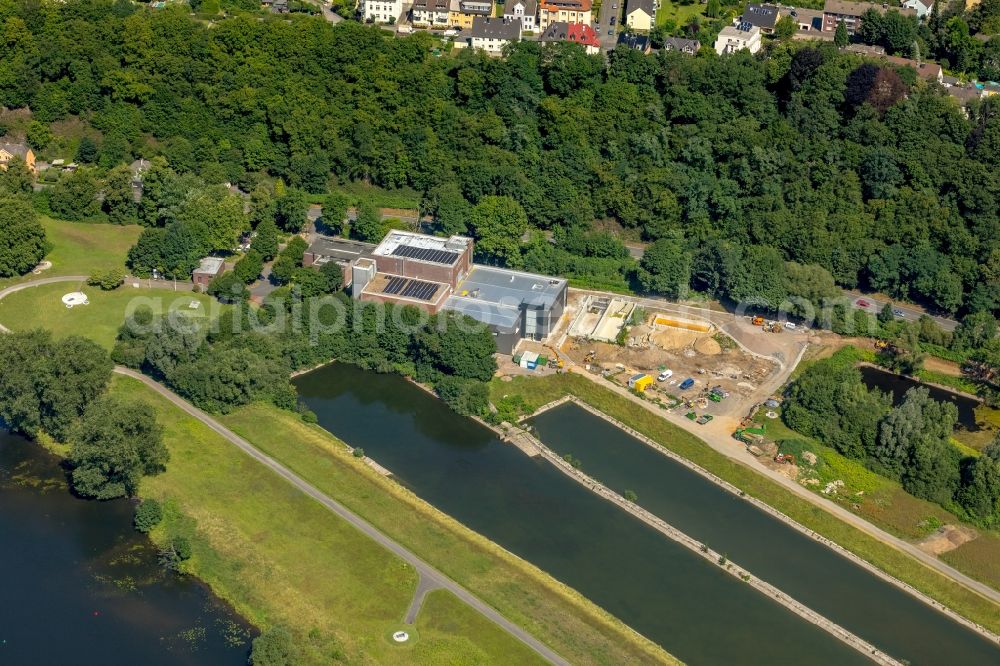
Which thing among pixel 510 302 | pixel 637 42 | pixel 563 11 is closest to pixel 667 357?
pixel 510 302

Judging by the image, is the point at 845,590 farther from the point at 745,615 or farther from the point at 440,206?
the point at 440,206

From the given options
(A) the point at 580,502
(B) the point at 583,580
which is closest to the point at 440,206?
(A) the point at 580,502

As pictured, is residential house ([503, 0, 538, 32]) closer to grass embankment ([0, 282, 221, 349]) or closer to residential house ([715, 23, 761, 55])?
residential house ([715, 23, 761, 55])

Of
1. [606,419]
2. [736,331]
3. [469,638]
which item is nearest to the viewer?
[469,638]

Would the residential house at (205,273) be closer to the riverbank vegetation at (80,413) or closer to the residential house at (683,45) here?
the riverbank vegetation at (80,413)

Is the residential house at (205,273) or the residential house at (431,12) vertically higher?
the residential house at (431,12)

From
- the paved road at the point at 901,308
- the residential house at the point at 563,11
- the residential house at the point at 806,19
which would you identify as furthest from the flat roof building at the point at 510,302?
the residential house at the point at 806,19
